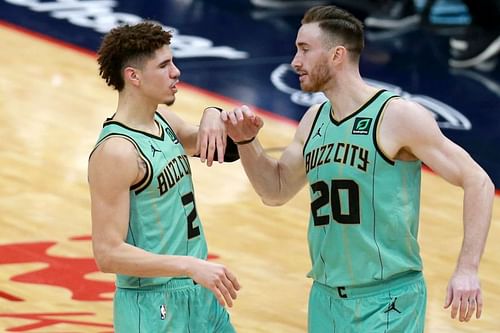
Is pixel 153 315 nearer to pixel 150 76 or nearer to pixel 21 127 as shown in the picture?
pixel 150 76

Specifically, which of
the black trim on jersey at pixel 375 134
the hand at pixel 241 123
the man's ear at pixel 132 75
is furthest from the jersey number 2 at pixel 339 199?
the man's ear at pixel 132 75

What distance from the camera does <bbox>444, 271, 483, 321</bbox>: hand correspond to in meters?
5.51

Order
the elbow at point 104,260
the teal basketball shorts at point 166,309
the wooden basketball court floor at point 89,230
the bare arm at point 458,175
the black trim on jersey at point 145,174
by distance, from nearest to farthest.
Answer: the bare arm at point 458,175 → the elbow at point 104,260 → the black trim on jersey at point 145,174 → the teal basketball shorts at point 166,309 → the wooden basketball court floor at point 89,230

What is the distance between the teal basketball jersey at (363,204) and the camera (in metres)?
5.91

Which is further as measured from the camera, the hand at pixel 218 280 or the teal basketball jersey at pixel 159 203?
the teal basketball jersey at pixel 159 203

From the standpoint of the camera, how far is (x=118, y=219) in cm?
569

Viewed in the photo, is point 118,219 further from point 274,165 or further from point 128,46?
point 274,165

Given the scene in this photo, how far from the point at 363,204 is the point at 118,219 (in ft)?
3.53

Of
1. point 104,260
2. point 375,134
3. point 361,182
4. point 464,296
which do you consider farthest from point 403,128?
point 104,260

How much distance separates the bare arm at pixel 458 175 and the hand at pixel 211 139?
726 mm

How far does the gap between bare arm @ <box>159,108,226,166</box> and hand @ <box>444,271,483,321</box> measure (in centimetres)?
121

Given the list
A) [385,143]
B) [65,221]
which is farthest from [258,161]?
[65,221]

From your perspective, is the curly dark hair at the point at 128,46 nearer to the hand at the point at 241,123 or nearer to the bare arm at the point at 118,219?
the bare arm at the point at 118,219

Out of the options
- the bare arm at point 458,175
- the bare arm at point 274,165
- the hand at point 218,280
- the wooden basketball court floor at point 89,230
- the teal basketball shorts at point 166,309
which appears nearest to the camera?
Result: the hand at point 218,280
